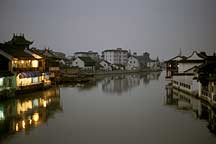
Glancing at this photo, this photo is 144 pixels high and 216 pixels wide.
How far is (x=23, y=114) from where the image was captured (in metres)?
11.2

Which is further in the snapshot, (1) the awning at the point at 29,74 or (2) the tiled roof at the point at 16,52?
(2) the tiled roof at the point at 16,52

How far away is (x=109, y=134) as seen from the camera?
823 centimetres

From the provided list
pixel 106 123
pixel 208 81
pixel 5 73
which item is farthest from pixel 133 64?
pixel 106 123

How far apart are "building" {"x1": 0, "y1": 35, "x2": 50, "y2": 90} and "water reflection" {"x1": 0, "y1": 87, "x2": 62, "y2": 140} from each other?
3.53 metres

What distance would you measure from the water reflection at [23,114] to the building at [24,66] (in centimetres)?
353

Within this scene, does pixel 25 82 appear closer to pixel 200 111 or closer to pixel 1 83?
pixel 1 83

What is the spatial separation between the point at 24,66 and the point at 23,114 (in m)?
9.03

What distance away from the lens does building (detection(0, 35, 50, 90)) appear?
17.9 metres

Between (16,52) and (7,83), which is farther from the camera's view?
(16,52)

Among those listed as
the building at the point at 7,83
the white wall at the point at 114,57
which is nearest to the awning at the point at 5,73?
the building at the point at 7,83

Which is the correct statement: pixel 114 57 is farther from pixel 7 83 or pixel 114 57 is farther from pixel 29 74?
pixel 7 83

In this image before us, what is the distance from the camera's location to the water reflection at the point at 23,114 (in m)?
8.98

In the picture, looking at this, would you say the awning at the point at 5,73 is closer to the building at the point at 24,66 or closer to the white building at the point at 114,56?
the building at the point at 24,66

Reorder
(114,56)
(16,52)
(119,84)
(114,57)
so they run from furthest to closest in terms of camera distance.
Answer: (114,56)
(114,57)
(119,84)
(16,52)
